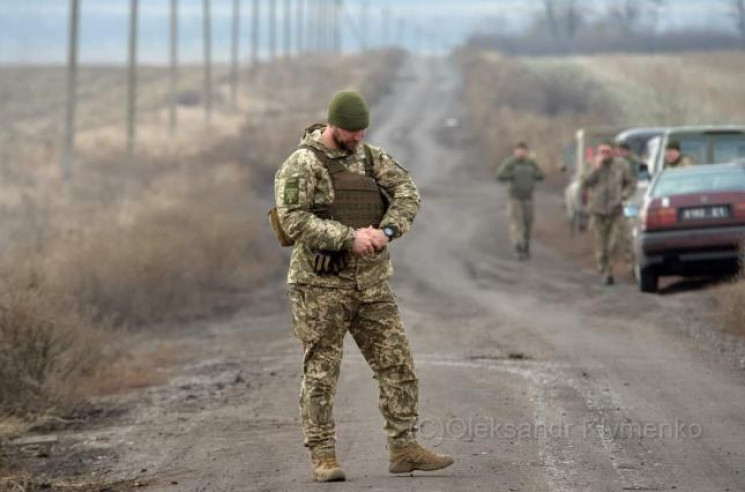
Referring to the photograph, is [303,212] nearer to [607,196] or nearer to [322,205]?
[322,205]

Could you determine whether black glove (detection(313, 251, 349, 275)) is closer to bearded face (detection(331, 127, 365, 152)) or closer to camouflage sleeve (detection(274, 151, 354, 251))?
camouflage sleeve (detection(274, 151, 354, 251))

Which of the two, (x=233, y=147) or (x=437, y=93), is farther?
(x=437, y=93)

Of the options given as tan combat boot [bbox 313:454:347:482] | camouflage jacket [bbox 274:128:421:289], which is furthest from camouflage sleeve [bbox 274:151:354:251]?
tan combat boot [bbox 313:454:347:482]

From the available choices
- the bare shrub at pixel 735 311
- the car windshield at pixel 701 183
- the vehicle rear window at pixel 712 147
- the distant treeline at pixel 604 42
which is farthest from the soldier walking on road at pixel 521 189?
the distant treeline at pixel 604 42

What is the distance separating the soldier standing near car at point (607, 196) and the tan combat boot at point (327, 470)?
1288 cm

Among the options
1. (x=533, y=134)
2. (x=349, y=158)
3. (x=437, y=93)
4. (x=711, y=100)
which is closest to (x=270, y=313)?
(x=349, y=158)

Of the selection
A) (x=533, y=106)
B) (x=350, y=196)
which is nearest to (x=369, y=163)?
(x=350, y=196)

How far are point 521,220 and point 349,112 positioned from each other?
61.0 ft

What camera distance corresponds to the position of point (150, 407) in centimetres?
1227

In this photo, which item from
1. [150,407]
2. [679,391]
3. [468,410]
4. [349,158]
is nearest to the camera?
[349,158]

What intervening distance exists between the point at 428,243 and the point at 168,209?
22.1ft

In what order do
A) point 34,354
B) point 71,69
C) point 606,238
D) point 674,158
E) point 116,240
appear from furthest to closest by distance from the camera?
point 71,69 < point 116,240 < point 606,238 < point 674,158 < point 34,354

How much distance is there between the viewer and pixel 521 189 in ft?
84.4

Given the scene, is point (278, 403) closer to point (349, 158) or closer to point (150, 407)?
point (150, 407)
